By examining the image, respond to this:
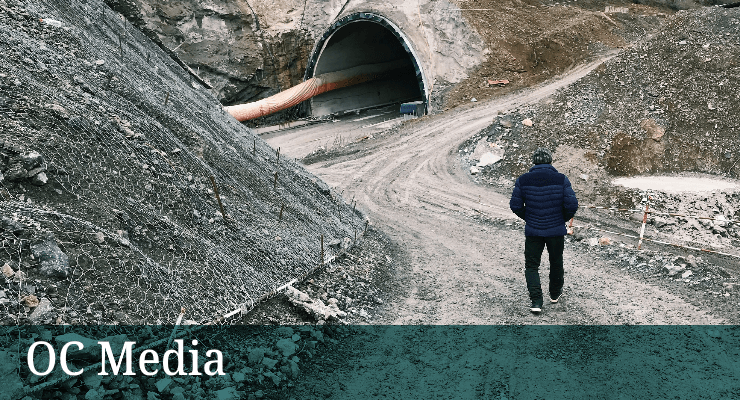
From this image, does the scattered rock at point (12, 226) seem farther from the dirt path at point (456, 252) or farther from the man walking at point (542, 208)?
the man walking at point (542, 208)

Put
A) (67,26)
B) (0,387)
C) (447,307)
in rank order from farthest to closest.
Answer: (67,26)
(447,307)
(0,387)

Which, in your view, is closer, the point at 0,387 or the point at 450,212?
the point at 0,387

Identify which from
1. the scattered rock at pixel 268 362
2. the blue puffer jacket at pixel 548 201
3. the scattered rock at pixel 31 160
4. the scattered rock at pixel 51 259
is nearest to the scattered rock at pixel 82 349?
the scattered rock at pixel 51 259

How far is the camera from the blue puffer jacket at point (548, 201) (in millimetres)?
6570

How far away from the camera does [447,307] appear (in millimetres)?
7359

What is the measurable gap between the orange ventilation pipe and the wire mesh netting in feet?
50.6

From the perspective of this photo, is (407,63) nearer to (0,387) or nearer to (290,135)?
(290,135)

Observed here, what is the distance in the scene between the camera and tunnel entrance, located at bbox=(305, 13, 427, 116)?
A: 29.8 meters

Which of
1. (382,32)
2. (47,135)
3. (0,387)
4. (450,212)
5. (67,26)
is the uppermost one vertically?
(382,32)

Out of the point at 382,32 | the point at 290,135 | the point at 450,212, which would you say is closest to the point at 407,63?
the point at 382,32

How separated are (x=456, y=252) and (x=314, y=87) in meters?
20.3

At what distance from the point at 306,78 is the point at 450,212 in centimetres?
1795

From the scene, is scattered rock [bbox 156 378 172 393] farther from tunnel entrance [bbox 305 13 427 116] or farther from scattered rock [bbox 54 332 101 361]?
tunnel entrance [bbox 305 13 427 116]

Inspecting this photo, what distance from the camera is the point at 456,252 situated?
10.5m
